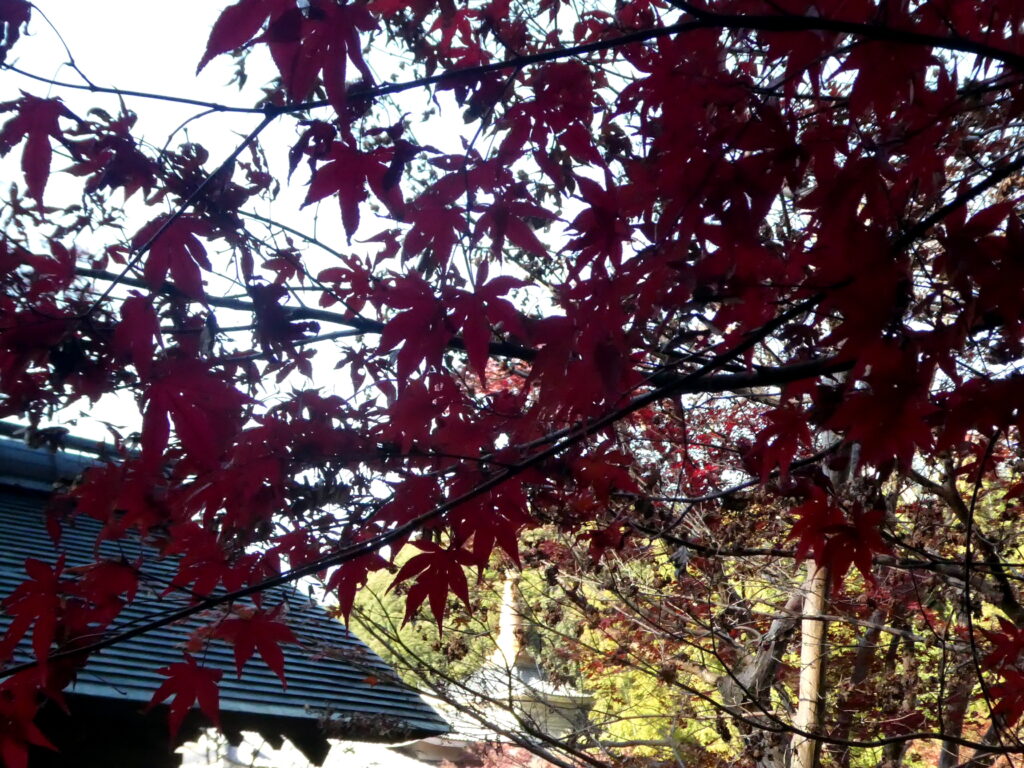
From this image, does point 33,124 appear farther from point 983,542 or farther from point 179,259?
point 983,542

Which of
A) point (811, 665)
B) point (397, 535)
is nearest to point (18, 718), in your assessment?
point (397, 535)

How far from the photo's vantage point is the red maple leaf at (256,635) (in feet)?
8.18

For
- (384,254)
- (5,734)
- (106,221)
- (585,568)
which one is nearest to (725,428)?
(585,568)

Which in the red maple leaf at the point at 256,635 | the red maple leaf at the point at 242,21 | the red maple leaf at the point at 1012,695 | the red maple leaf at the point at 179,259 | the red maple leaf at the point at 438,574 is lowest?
the red maple leaf at the point at 256,635

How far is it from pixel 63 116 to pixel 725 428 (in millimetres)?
4639

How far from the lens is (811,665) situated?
432 centimetres

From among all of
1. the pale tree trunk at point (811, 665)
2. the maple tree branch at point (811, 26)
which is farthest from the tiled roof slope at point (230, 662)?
the maple tree branch at point (811, 26)

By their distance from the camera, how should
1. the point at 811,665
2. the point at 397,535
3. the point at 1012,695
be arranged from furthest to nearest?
the point at 811,665, the point at 1012,695, the point at 397,535

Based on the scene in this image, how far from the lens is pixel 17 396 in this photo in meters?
2.46

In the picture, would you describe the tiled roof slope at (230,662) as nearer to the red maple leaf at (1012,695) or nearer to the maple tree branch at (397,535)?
the maple tree branch at (397,535)

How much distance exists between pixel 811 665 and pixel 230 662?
10.9ft

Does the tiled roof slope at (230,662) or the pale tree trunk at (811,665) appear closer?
the tiled roof slope at (230,662)

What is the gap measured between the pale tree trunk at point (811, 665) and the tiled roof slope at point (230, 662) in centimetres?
205

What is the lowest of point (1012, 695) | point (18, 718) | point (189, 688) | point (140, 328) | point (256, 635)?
point (18, 718)
